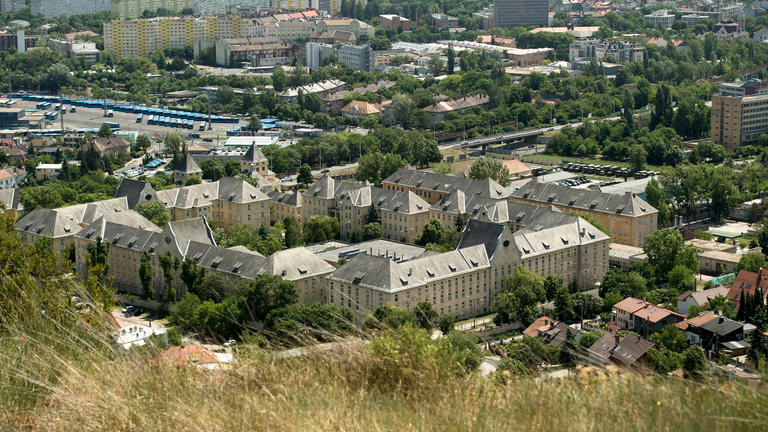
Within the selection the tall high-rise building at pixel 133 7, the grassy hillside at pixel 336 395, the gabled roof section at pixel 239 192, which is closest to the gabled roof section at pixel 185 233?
the gabled roof section at pixel 239 192

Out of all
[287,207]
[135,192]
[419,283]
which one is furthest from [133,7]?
[419,283]

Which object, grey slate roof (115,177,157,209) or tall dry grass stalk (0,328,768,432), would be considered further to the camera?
grey slate roof (115,177,157,209)

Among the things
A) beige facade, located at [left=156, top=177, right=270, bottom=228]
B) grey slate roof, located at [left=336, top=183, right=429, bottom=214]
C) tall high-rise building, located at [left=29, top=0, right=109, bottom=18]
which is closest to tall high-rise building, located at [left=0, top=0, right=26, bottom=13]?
tall high-rise building, located at [left=29, top=0, right=109, bottom=18]

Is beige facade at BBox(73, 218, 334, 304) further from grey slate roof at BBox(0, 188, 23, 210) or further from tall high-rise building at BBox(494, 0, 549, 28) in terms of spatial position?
tall high-rise building at BBox(494, 0, 549, 28)

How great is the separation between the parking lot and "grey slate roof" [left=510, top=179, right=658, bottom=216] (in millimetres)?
19471

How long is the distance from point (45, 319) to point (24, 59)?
5924cm

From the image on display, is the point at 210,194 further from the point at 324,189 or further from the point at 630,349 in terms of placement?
the point at 630,349

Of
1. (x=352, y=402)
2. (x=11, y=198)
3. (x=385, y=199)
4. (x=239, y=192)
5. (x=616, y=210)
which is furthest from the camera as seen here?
(x=11, y=198)

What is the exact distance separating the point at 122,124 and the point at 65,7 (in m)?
40.3

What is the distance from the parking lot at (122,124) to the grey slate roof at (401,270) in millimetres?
25722

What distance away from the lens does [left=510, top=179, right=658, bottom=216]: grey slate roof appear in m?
29.2

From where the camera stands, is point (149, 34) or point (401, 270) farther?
point (149, 34)

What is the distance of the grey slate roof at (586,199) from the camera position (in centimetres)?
2925

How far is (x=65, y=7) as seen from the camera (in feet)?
289
